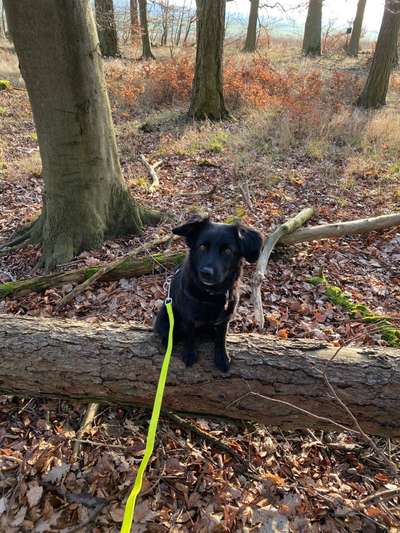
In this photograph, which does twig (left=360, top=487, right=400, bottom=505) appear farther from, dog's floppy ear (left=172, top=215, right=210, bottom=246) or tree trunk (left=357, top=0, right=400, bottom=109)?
tree trunk (left=357, top=0, right=400, bottom=109)

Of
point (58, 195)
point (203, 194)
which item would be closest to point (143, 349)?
point (58, 195)

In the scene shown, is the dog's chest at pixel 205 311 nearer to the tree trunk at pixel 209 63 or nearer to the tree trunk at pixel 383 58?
the tree trunk at pixel 209 63

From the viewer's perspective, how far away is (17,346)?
3.32 meters

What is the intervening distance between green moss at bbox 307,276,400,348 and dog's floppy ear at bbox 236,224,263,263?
1.79m

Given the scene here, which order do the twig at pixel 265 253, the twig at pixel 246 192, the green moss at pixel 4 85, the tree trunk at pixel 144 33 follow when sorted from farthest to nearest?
the tree trunk at pixel 144 33
the green moss at pixel 4 85
the twig at pixel 246 192
the twig at pixel 265 253

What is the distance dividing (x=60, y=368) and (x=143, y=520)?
1.32 metres

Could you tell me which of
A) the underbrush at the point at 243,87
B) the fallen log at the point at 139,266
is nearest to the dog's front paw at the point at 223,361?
the fallen log at the point at 139,266

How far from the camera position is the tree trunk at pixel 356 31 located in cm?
2412

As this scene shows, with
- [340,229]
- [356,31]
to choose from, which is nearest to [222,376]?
[340,229]

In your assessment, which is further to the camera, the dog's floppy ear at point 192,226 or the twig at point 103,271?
the twig at point 103,271

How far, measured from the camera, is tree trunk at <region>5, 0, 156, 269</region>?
4672 millimetres

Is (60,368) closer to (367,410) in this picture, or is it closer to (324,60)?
(367,410)

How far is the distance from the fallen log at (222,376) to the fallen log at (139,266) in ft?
5.67

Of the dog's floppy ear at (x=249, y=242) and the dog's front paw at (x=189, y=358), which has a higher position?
the dog's floppy ear at (x=249, y=242)
